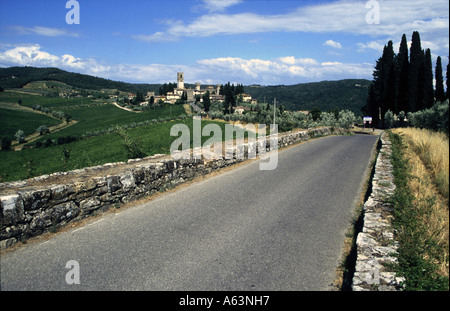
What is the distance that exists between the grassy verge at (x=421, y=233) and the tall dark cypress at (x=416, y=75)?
136ft

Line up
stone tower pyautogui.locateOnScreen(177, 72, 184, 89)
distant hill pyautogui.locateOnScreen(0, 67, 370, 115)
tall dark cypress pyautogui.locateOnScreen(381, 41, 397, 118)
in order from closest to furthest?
tall dark cypress pyautogui.locateOnScreen(381, 41, 397, 118) → distant hill pyautogui.locateOnScreen(0, 67, 370, 115) → stone tower pyautogui.locateOnScreen(177, 72, 184, 89)

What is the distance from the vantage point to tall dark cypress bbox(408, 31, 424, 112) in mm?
41566

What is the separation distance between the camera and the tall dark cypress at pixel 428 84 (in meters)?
40.9

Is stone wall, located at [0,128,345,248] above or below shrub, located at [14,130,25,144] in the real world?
above

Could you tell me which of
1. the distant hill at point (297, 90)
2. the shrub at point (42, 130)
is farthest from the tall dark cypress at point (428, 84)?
the shrub at point (42, 130)

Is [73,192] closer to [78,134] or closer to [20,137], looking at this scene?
[78,134]

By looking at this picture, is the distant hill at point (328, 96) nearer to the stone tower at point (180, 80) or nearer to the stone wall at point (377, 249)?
the stone tower at point (180, 80)

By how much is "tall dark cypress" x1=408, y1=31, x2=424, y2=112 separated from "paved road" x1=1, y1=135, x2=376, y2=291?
42147mm

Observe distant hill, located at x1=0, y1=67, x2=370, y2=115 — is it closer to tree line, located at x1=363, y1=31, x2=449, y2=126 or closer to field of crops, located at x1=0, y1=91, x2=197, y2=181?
field of crops, located at x1=0, y1=91, x2=197, y2=181

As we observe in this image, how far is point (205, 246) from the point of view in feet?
16.0

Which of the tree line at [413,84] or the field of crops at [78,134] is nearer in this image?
the field of crops at [78,134]

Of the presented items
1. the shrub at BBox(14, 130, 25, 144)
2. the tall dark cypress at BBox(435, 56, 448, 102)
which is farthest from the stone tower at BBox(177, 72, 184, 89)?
the tall dark cypress at BBox(435, 56, 448, 102)

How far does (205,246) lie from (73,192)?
9.57 ft
